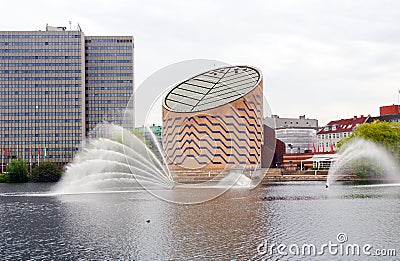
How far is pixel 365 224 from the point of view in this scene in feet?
104

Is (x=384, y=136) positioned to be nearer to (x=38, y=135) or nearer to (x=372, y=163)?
(x=372, y=163)

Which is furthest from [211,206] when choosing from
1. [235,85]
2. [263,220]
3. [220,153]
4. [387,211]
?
[235,85]

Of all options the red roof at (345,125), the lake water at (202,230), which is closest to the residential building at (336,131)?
the red roof at (345,125)

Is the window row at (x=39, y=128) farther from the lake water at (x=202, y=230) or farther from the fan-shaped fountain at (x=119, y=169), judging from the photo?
the lake water at (x=202, y=230)

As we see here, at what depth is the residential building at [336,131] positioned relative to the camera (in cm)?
15538

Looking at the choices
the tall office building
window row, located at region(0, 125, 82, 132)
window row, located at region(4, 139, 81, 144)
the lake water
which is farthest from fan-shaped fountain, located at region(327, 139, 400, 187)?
the tall office building

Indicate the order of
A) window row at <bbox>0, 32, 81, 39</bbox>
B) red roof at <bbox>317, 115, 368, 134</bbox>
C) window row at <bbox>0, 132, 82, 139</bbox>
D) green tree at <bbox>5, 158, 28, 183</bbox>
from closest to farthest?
green tree at <bbox>5, 158, 28, 183</bbox> → red roof at <bbox>317, 115, 368, 134</bbox> → window row at <bbox>0, 132, 82, 139</bbox> → window row at <bbox>0, 32, 81, 39</bbox>

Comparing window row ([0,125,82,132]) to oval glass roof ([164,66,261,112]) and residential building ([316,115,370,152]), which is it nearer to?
oval glass roof ([164,66,261,112])

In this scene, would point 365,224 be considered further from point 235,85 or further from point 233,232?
point 235,85

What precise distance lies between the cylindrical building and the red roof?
53160 millimetres

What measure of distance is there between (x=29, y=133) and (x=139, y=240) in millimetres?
134738

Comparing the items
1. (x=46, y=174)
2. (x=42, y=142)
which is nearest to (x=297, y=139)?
(x=42, y=142)

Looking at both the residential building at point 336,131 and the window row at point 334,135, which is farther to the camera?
the window row at point 334,135

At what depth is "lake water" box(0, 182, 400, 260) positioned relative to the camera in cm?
2456
